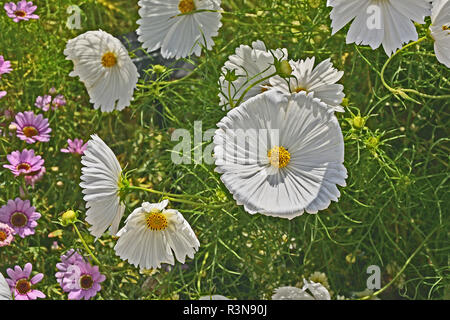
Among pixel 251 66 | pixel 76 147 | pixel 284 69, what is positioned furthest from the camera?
pixel 76 147

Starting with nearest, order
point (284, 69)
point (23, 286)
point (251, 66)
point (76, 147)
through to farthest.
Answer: point (284, 69)
point (251, 66)
point (23, 286)
point (76, 147)

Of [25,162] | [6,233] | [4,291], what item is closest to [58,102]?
[25,162]

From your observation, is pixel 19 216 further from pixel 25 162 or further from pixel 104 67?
pixel 104 67

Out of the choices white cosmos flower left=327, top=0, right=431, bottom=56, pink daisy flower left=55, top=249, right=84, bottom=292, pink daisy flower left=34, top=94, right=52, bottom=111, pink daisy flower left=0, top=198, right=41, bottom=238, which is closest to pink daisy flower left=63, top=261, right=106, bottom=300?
pink daisy flower left=55, top=249, right=84, bottom=292

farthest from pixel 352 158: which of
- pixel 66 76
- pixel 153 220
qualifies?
pixel 66 76

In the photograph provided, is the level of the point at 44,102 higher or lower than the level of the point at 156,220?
higher

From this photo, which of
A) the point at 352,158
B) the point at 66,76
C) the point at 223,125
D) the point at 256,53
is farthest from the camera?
the point at 66,76
